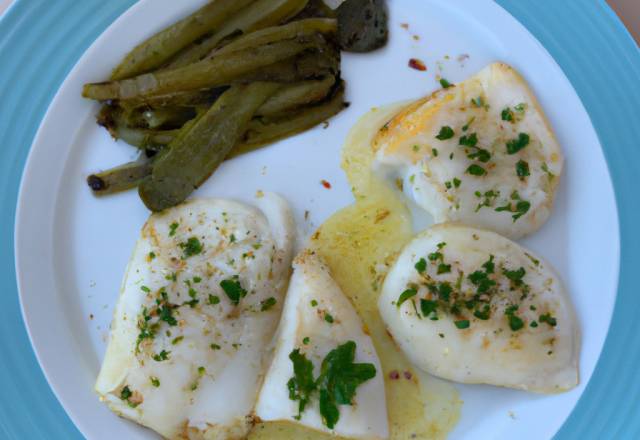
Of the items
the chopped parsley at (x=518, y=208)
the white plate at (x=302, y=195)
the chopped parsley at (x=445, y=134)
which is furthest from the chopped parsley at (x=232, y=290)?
the chopped parsley at (x=518, y=208)

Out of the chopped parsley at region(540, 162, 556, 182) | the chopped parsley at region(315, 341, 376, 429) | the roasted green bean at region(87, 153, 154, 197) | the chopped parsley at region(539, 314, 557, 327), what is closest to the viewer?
the chopped parsley at region(315, 341, 376, 429)

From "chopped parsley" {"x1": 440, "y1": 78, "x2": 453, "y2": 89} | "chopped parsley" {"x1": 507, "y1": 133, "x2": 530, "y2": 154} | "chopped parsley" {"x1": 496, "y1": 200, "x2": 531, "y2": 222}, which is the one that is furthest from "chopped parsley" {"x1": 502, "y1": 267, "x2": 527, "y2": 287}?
"chopped parsley" {"x1": 440, "y1": 78, "x2": 453, "y2": 89}

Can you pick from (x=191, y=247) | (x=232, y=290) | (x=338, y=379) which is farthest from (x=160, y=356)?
(x=338, y=379)

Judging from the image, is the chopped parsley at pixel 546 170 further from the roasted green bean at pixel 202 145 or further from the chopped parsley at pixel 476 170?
the roasted green bean at pixel 202 145

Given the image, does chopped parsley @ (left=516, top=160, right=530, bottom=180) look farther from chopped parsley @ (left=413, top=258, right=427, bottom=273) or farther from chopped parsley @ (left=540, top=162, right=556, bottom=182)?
chopped parsley @ (left=413, top=258, right=427, bottom=273)

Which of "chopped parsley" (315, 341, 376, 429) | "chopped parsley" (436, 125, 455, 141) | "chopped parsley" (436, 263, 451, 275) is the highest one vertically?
"chopped parsley" (436, 125, 455, 141)

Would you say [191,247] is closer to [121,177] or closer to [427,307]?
[121,177]

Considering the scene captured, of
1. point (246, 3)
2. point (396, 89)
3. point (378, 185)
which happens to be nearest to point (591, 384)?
point (378, 185)
